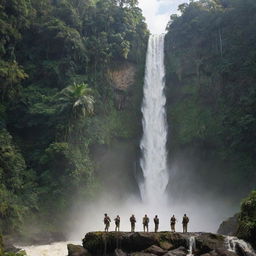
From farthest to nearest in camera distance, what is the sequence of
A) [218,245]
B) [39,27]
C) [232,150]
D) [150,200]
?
[39,27]
[150,200]
[232,150]
[218,245]

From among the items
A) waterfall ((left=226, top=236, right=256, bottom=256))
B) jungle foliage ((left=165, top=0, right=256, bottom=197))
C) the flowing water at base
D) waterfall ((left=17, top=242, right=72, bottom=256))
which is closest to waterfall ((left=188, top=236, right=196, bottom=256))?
waterfall ((left=226, top=236, right=256, bottom=256))

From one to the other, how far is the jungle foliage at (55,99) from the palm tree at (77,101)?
0.28 feet

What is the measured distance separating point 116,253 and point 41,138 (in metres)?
17.5

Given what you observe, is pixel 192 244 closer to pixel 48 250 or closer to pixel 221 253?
pixel 221 253

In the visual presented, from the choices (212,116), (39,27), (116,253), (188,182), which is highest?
(39,27)

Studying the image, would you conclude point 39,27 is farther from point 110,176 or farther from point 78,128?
point 110,176

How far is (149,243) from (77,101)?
53.6 feet

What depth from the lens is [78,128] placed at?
112 feet

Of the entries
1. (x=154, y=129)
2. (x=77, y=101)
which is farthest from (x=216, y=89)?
(x=77, y=101)

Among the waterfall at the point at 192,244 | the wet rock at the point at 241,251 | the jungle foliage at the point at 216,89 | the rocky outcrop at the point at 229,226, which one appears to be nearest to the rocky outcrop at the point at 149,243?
the waterfall at the point at 192,244

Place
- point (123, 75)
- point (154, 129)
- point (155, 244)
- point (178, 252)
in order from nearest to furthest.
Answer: point (178, 252) → point (155, 244) → point (154, 129) → point (123, 75)

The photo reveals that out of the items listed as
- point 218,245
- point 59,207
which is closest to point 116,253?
point 218,245

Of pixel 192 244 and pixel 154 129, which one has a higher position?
pixel 154 129

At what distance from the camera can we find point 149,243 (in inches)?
758
